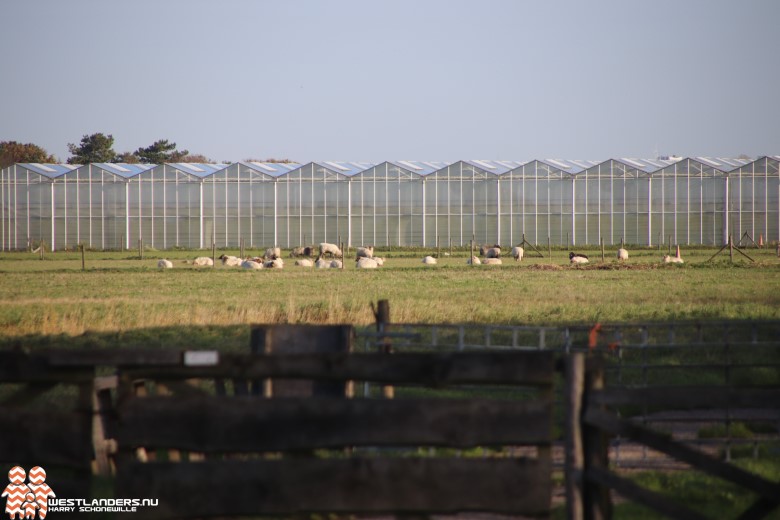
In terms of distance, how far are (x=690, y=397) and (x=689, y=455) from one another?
355 mm

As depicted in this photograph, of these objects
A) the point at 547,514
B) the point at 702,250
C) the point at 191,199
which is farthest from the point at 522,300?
the point at 191,199

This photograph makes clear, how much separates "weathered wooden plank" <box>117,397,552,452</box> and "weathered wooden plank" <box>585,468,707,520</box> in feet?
1.24

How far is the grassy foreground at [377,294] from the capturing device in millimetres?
20656

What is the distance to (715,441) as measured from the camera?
31.4 feet

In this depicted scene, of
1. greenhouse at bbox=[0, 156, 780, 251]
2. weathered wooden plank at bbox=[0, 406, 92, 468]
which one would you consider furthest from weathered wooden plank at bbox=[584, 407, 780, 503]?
greenhouse at bbox=[0, 156, 780, 251]

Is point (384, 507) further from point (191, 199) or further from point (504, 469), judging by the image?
point (191, 199)

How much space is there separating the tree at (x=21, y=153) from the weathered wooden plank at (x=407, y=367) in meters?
110

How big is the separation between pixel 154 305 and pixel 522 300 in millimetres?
9045

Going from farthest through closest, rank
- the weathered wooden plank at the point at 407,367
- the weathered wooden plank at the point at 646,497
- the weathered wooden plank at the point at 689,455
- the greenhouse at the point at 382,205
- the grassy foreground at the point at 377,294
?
the greenhouse at the point at 382,205 < the grassy foreground at the point at 377,294 < the weathered wooden plank at the point at 407,367 < the weathered wooden plank at the point at 646,497 < the weathered wooden plank at the point at 689,455

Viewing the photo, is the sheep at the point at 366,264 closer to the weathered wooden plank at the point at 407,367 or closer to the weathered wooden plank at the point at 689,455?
the weathered wooden plank at the point at 407,367

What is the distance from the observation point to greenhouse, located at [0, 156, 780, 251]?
59469 mm

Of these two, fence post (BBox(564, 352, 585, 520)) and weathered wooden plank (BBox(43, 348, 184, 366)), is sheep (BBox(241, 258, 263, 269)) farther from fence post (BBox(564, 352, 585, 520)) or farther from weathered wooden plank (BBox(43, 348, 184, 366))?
fence post (BBox(564, 352, 585, 520))

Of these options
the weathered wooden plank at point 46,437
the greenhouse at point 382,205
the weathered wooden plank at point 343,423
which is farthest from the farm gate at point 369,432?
the greenhouse at point 382,205

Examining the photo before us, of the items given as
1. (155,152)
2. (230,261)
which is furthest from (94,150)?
(230,261)
